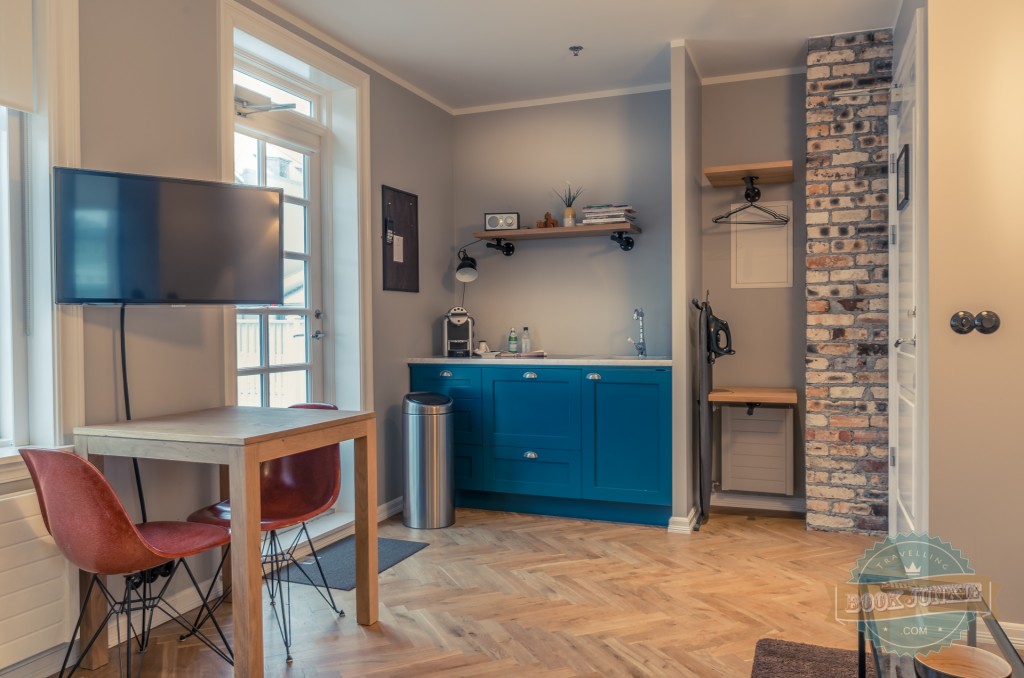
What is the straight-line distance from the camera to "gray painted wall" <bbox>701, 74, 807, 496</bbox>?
444 centimetres

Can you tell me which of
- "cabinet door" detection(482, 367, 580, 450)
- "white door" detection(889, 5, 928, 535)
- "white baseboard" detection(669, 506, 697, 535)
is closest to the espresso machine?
"cabinet door" detection(482, 367, 580, 450)

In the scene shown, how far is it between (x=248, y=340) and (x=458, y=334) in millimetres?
1512

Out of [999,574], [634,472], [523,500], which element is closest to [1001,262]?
[999,574]

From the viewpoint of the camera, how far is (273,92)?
3.82 m

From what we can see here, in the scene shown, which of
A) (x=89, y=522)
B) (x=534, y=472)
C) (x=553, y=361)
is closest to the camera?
(x=89, y=522)

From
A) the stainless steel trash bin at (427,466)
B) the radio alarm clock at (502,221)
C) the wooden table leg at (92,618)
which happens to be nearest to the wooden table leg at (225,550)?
the wooden table leg at (92,618)

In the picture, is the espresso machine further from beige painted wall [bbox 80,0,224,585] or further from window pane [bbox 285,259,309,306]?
beige painted wall [bbox 80,0,224,585]

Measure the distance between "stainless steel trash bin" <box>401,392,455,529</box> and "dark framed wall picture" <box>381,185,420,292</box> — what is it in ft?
2.59

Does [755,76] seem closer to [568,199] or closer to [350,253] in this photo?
[568,199]

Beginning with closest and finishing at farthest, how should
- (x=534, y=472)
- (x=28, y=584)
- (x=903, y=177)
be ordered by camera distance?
(x=28, y=584) → (x=903, y=177) → (x=534, y=472)

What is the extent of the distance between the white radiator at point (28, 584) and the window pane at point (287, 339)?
154cm

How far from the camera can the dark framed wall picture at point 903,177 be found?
308 centimetres

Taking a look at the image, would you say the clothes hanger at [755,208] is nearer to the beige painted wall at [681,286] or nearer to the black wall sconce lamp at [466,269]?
the beige painted wall at [681,286]

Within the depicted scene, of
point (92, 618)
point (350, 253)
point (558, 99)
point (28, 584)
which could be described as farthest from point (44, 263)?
point (558, 99)
